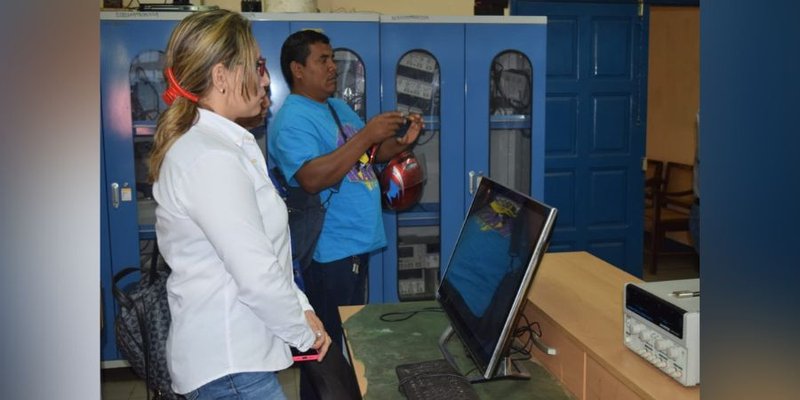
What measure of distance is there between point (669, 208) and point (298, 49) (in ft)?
16.3

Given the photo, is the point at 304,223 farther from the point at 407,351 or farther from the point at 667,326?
the point at 667,326

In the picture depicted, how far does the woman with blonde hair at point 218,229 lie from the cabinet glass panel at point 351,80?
90.6 inches

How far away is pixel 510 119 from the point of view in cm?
414

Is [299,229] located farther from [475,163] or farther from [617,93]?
[617,93]

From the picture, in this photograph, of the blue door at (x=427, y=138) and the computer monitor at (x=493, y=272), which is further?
the blue door at (x=427, y=138)

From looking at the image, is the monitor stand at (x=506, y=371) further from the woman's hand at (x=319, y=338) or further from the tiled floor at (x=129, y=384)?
the tiled floor at (x=129, y=384)

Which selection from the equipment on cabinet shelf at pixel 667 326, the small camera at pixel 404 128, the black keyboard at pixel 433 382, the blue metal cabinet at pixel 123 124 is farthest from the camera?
the blue metal cabinet at pixel 123 124

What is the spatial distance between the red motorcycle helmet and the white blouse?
1.46 metres

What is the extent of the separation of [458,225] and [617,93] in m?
2.00

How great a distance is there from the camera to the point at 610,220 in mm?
5469

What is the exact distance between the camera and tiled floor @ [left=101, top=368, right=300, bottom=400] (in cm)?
380

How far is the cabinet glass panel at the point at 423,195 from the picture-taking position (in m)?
4.02

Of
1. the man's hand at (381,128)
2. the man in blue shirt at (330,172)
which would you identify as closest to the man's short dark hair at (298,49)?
the man in blue shirt at (330,172)

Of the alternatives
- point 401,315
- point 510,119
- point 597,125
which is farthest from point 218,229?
point 597,125
